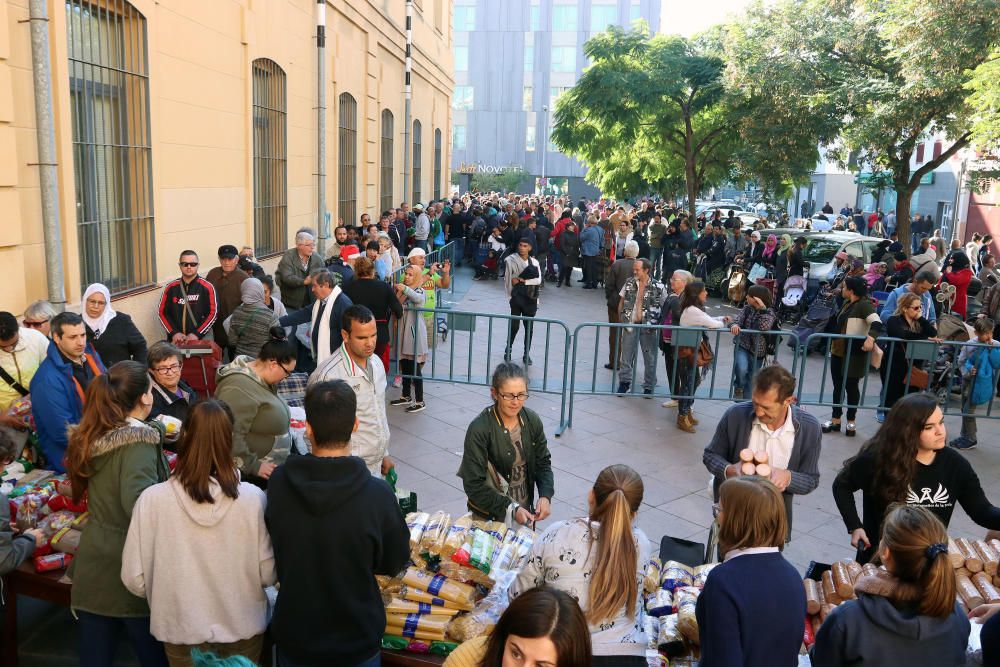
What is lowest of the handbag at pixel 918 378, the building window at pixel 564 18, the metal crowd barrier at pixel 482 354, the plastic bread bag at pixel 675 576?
the metal crowd barrier at pixel 482 354

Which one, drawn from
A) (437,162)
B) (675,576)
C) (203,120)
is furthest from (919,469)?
(437,162)

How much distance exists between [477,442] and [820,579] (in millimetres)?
2027

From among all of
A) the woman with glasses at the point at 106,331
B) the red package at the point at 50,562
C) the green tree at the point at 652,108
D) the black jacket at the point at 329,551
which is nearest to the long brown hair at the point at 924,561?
the black jacket at the point at 329,551

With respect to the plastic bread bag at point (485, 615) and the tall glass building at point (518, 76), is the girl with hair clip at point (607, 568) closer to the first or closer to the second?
the plastic bread bag at point (485, 615)

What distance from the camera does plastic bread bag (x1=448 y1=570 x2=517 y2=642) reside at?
157 inches

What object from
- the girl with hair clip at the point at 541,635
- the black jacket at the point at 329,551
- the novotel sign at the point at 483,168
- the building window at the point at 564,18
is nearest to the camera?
the girl with hair clip at the point at 541,635

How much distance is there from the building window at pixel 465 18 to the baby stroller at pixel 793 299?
51.3m

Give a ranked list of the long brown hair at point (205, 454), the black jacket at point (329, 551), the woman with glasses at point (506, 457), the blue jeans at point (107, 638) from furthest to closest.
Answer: the woman with glasses at point (506, 457), the blue jeans at point (107, 638), the long brown hair at point (205, 454), the black jacket at point (329, 551)

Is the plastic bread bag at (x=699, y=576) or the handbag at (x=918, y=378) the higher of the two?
the handbag at (x=918, y=378)

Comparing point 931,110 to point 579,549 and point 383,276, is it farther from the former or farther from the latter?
point 579,549

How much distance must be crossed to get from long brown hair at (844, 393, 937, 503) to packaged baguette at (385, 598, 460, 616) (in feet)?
Answer: 7.92

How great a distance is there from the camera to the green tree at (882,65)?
47.3 feet

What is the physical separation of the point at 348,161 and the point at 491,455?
1370 cm

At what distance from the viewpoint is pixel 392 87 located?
2148 cm
